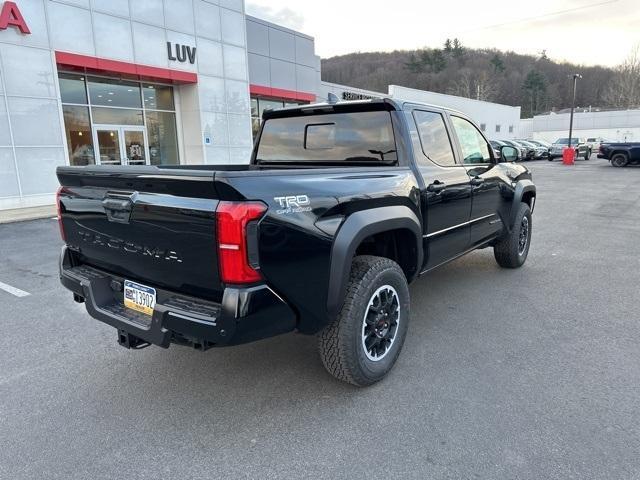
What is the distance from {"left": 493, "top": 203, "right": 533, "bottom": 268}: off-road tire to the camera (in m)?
5.53

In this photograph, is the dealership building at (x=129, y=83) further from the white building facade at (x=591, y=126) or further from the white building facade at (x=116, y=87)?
the white building facade at (x=591, y=126)

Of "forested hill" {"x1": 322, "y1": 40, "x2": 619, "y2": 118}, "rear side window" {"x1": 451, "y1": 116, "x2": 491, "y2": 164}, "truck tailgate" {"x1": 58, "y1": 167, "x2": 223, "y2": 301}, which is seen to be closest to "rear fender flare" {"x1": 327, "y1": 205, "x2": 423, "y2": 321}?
"truck tailgate" {"x1": 58, "y1": 167, "x2": 223, "y2": 301}

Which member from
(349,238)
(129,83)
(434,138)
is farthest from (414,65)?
(349,238)

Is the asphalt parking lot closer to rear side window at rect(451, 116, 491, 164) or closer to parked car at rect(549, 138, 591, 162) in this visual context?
rear side window at rect(451, 116, 491, 164)

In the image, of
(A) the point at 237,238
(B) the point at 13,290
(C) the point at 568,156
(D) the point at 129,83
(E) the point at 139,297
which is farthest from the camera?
(C) the point at 568,156

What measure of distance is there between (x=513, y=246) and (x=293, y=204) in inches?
158

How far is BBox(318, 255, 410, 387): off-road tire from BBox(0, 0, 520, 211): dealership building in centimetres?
765

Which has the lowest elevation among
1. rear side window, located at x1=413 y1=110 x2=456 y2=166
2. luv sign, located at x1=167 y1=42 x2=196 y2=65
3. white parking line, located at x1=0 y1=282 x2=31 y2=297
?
white parking line, located at x1=0 y1=282 x2=31 y2=297

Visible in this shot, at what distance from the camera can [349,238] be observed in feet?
9.07

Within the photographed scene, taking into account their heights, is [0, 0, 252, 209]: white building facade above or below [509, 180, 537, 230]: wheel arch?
above

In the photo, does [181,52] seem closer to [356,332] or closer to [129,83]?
[129,83]

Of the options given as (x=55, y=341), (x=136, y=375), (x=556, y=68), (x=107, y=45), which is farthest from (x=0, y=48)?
(x=556, y=68)

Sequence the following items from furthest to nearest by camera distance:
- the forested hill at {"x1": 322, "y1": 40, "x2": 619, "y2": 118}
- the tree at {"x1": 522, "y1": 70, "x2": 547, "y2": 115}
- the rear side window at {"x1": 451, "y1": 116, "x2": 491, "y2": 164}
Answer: the tree at {"x1": 522, "y1": 70, "x2": 547, "y2": 115}
the forested hill at {"x1": 322, "y1": 40, "x2": 619, "y2": 118}
the rear side window at {"x1": 451, "y1": 116, "x2": 491, "y2": 164}

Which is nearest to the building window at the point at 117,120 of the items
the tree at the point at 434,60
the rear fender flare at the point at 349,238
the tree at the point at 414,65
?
the rear fender flare at the point at 349,238
